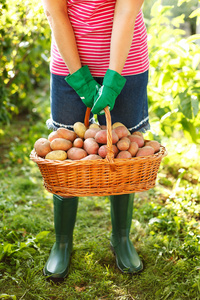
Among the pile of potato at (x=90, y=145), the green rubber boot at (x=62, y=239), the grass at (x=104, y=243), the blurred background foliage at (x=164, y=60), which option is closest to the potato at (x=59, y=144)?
the pile of potato at (x=90, y=145)

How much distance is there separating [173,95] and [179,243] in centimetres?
104

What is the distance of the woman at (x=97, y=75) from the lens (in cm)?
134

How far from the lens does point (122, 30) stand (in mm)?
1321

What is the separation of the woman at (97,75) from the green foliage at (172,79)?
60 centimetres

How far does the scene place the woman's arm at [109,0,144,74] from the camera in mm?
1314

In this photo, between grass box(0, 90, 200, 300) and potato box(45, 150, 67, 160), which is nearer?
potato box(45, 150, 67, 160)

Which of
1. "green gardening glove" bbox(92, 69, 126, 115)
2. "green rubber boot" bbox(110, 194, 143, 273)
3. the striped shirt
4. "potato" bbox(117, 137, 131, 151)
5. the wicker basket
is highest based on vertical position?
the striped shirt

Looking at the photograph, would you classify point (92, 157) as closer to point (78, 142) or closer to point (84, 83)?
point (78, 142)

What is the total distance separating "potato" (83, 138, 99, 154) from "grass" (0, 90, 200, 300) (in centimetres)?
66

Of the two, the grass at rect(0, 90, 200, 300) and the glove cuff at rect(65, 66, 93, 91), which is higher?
the glove cuff at rect(65, 66, 93, 91)

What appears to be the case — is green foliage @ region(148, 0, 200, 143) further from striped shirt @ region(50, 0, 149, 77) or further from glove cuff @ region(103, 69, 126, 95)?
glove cuff @ region(103, 69, 126, 95)

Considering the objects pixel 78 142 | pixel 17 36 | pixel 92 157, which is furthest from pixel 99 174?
pixel 17 36

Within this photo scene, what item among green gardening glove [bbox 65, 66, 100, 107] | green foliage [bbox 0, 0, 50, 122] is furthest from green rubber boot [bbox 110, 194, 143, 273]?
green foliage [bbox 0, 0, 50, 122]

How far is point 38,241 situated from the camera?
1842mm
